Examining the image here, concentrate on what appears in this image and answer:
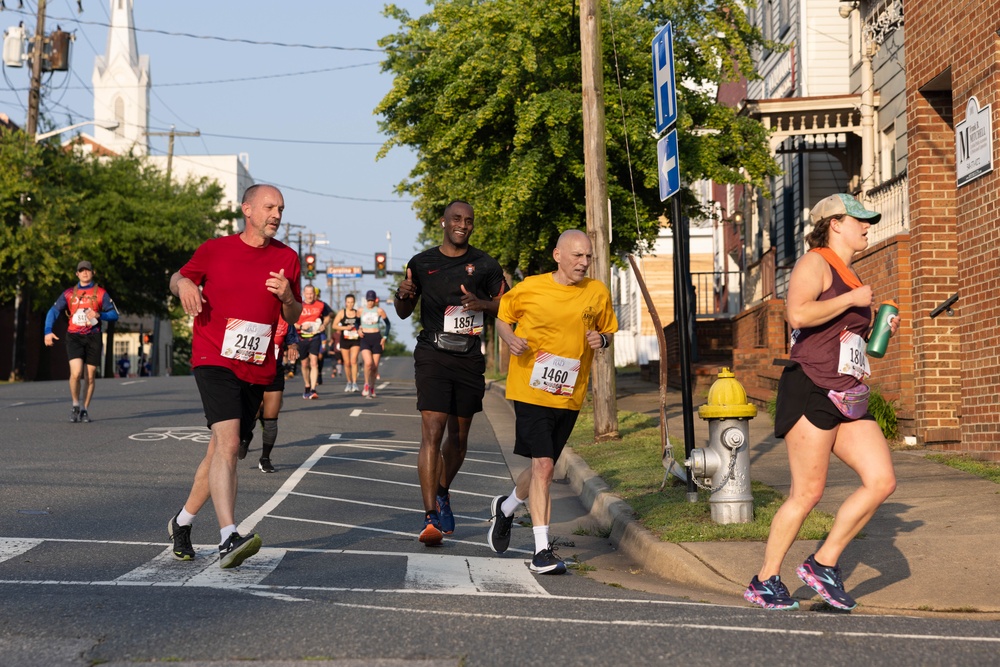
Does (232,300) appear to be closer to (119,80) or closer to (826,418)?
(826,418)

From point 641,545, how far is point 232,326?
2.94 meters

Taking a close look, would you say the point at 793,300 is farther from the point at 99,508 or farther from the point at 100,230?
the point at 100,230

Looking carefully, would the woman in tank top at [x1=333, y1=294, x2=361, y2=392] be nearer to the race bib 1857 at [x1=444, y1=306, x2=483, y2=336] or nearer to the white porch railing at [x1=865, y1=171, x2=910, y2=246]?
the white porch railing at [x1=865, y1=171, x2=910, y2=246]

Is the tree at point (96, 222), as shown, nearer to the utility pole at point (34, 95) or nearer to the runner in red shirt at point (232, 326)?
the utility pole at point (34, 95)

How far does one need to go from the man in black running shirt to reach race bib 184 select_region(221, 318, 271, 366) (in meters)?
1.43

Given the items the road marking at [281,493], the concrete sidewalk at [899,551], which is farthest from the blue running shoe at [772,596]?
the road marking at [281,493]

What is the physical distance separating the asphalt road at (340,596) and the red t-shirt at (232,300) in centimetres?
110

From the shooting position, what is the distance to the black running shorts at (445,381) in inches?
332

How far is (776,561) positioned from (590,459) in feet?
22.2

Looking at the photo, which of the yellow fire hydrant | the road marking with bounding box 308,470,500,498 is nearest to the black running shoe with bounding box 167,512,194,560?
the yellow fire hydrant

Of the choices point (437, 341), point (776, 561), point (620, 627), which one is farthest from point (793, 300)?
point (437, 341)

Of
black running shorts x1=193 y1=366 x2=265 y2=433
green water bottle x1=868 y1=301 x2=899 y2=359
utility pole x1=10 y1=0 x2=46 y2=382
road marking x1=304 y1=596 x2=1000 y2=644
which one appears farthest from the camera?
utility pole x1=10 y1=0 x2=46 y2=382

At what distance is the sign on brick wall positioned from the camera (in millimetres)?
11273

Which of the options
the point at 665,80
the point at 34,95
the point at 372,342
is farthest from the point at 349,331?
the point at 34,95
